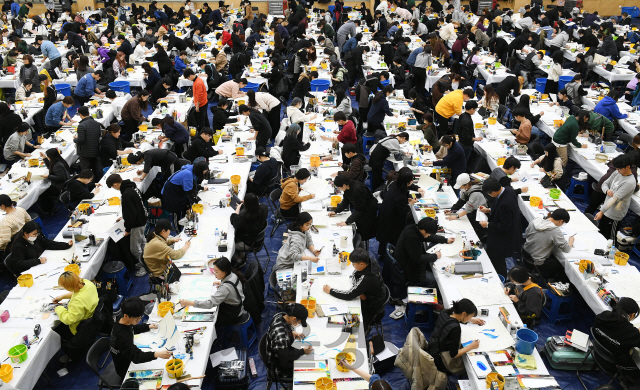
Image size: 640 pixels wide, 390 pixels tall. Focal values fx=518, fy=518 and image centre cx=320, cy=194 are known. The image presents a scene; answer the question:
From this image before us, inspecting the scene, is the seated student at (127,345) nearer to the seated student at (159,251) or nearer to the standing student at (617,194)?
the seated student at (159,251)


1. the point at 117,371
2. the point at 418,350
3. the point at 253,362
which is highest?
the point at 418,350

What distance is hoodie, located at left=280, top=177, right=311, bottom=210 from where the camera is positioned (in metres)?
9.66

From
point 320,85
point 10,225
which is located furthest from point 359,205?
point 320,85

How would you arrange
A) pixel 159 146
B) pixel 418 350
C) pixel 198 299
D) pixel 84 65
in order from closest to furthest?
pixel 418 350 → pixel 198 299 → pixel 159 146 → pixel 84 65

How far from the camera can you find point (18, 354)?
251 inches

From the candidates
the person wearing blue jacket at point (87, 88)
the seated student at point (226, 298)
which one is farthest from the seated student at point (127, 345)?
the person wearing blue jacket at point (87, 88)

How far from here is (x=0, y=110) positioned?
12.6 meters

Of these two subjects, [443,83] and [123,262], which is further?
[443,83]

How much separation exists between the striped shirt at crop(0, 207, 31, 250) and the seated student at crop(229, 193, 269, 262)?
3.57 m

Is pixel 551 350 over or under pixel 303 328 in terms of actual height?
under

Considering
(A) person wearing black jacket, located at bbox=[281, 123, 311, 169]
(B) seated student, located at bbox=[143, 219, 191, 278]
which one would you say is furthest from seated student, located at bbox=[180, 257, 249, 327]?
(A) person wearing black jacket, located at bbox=[281, 123, 311, 169]

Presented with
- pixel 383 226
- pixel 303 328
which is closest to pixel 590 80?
pixel 383 226

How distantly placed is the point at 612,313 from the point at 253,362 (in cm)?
483

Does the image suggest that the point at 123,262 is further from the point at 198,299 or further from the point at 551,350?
the point at 551,350
